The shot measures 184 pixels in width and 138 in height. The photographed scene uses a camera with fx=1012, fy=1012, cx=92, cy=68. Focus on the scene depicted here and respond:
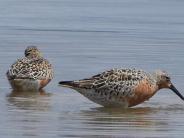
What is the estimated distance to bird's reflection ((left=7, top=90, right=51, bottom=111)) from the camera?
14.5 m

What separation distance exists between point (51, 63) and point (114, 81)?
3.72 metres

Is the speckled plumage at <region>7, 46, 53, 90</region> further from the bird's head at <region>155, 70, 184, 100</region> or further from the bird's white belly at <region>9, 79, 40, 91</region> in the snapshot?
the bird's head at <region>155, 70, 184, 100</region>

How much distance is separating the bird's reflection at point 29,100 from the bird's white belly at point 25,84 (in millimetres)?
105

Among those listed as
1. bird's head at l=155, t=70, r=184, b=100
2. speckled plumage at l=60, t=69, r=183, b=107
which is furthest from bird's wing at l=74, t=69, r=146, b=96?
bird's head at l=155, t=70, r=184, b=100

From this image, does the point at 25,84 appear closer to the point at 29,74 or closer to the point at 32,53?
the point at 29,74

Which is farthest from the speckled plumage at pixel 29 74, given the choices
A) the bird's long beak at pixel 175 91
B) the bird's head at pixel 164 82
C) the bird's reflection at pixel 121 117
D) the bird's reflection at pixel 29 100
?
the bird's long beak at pixel 175 91

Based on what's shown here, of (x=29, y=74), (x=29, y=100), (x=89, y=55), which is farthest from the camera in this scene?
(x=89, y=55)

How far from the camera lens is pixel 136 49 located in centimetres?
2020

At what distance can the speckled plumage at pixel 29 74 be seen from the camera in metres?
16.3

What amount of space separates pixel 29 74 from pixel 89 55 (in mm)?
2938

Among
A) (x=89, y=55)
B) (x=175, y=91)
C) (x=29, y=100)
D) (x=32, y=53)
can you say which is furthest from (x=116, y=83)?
(x=89, y=55)

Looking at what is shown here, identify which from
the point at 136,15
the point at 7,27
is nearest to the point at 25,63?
the point at 7,27

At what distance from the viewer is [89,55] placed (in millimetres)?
19312

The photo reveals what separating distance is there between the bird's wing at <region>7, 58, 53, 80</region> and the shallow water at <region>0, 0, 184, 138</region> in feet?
0.78
